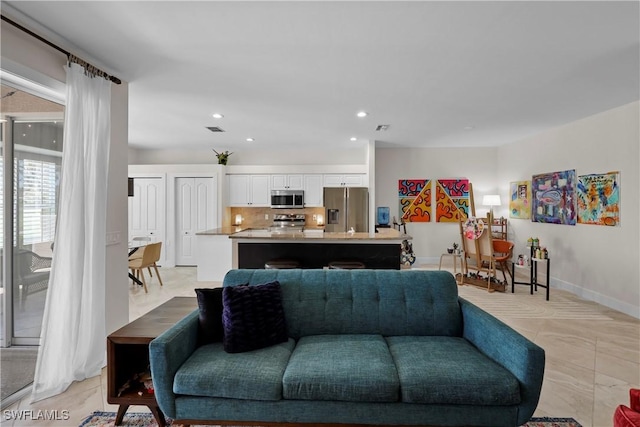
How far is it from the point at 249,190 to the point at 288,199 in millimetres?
900

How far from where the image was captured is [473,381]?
1644mm

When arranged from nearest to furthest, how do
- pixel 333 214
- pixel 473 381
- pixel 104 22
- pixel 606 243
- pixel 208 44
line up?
pixel 473 381 → pixel 104 22 → pixel 208 44 → pixel 606 243 → pixel 333 214

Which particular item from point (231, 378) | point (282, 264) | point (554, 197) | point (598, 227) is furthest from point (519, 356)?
point (554, 197)

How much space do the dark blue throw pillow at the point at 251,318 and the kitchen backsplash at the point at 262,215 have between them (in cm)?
526

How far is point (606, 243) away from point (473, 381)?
13.2 ft

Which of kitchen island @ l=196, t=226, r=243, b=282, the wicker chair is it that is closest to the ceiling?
the wicker chair

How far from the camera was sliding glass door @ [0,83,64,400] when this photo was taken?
2512 mm

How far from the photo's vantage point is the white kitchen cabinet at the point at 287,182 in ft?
23.3

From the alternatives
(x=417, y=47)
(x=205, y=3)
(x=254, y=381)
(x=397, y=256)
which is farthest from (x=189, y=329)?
(x=397, y=256)

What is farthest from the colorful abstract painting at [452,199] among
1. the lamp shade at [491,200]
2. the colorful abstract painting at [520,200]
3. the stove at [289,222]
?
the stove at [289,222]

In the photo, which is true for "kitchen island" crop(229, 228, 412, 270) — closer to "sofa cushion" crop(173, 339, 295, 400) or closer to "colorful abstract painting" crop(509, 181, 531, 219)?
"sofa cushion" crop(173, 339, 295, 400)

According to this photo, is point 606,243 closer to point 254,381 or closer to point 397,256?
point 397,256

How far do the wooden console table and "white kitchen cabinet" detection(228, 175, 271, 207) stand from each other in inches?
199

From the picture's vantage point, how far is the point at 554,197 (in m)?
5.23
